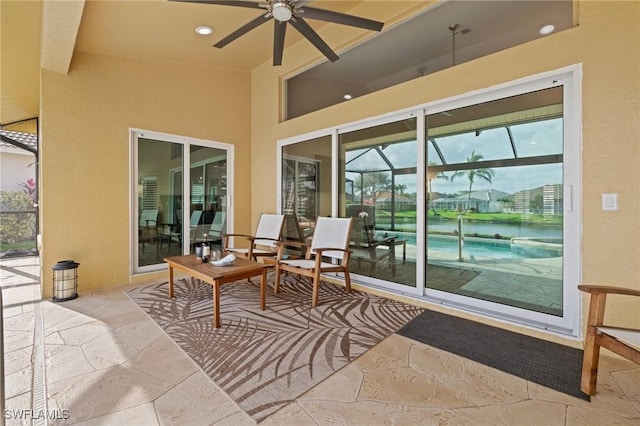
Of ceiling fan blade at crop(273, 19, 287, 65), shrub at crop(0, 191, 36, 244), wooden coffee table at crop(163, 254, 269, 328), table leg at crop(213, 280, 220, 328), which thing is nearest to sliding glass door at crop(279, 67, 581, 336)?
ceiling fan blade at crop(273, 19, 287, 65)

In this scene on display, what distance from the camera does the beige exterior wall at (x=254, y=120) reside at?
7.12 ft

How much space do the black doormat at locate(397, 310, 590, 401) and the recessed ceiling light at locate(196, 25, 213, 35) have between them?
3.94m

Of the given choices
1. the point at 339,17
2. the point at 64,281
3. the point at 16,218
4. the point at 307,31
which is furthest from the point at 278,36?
the point at 16,218

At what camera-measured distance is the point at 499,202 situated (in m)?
2.83

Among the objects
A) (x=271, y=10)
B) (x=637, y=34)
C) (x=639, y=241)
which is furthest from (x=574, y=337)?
(x=271, y=10)

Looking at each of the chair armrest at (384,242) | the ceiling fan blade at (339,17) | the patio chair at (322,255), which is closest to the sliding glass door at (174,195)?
the patio chair at (322,255)

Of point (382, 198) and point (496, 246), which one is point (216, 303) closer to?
point (382, 198)

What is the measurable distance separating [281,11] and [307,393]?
105 inches

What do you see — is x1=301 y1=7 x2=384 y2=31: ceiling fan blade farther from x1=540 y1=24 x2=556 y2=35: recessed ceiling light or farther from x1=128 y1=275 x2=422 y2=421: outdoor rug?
x1=128 y1=275 x2=422 y2=421: outdoor rug

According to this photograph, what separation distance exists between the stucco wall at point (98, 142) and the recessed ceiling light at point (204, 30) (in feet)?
3.17

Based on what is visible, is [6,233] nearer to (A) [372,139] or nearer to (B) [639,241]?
(A) [372,139]

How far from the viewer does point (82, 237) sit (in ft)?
12.1

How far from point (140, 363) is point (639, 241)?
357 cm

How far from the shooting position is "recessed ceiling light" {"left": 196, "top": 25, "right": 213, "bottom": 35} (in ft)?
11.8
